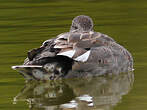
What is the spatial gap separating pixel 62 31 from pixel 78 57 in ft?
16.2

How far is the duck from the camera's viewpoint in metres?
11.4

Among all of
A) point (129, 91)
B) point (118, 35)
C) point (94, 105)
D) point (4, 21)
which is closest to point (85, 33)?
point (129, 91)

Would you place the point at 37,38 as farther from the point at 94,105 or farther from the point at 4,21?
the point at 94,105

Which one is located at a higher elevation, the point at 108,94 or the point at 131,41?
the point at 131,41

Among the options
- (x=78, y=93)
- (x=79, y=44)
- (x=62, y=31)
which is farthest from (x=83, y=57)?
(x=62, y=31)

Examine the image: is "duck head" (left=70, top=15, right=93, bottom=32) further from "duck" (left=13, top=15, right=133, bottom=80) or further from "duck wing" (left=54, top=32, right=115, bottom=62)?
"duck wing" (left=54, top=32, right=115, bottom=62)

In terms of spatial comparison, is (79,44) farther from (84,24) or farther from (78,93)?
(84,24)

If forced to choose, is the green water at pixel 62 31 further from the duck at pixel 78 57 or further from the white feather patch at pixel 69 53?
the white feather patch at pixel 69 53

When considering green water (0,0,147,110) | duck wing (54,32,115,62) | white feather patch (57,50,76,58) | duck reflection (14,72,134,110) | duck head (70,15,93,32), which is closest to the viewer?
duck reflection (14,72,134,110)

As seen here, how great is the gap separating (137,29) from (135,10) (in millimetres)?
2805

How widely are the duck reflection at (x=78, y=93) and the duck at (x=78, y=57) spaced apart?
0.51 ft

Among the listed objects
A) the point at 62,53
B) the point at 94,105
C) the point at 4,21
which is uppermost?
the point at 4,21

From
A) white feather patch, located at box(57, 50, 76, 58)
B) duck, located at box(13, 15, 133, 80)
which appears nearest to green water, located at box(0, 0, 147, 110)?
duck, located at box(13, 15, 133, 80)

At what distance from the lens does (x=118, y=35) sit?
1566 centimetres
